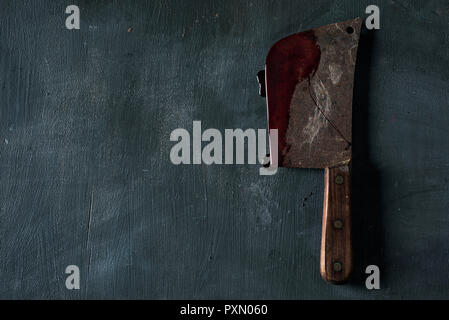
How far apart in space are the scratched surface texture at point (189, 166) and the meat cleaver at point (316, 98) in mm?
36

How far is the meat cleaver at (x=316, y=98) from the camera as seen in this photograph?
0.68m

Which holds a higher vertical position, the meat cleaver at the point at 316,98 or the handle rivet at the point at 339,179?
the meat cleaver at the point at 316,98

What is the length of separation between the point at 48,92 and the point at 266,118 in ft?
1.28

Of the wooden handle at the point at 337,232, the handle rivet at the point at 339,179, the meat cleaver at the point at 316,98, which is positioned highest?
the meat cleaver at the point at 316,98

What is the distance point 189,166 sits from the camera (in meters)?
0.72

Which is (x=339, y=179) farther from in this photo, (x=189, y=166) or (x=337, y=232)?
(x=189, y=166)

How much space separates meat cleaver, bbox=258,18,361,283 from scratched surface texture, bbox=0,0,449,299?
1.4 inches

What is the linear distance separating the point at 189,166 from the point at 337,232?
274mm

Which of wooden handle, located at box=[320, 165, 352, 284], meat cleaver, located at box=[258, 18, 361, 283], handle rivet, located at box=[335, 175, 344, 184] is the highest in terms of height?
meat cleaver, located at box=[258, 18, 361, 283]

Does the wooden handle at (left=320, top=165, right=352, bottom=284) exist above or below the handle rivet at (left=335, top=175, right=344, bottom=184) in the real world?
below

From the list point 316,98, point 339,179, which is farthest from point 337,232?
point 316,98

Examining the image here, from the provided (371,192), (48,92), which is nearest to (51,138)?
(48,92)

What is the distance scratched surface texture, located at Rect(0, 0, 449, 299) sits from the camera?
0.71 meters

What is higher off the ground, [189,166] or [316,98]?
[316,98]
